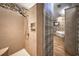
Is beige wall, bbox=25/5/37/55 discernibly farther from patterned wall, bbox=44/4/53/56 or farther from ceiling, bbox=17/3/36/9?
Result: patterned wall, bbox=44/4/53/56

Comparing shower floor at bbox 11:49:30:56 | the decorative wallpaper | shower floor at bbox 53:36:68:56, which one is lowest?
shower floor at bbox 11:49:30:56

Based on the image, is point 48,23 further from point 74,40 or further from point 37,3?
point 74,40

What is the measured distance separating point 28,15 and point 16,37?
1.27 ft

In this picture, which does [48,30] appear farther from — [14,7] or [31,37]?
[14,7]

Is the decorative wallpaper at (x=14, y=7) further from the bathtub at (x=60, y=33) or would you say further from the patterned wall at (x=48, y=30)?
the bathtub at (x=60, y=33)

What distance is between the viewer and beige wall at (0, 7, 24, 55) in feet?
5.33

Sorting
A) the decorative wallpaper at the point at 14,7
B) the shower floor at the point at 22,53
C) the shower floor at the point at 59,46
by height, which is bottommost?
the shower floor at the point at 22,53

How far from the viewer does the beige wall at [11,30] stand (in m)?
1.63

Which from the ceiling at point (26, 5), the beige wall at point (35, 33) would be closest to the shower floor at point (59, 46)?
the beige wall at point (35, 33)

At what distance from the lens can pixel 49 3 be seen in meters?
1.67

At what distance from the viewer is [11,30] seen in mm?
1661

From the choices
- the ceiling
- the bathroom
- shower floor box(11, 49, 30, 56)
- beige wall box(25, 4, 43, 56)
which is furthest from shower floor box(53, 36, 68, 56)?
the ceiling

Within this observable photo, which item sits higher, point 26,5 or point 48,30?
point 26,5

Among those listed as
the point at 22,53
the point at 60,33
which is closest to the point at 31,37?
the point at 22,53
